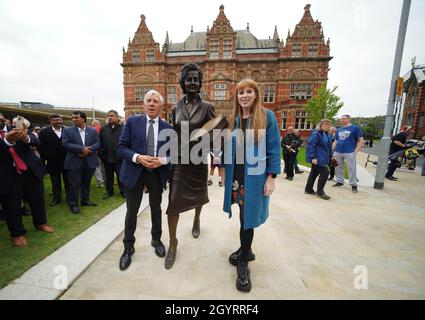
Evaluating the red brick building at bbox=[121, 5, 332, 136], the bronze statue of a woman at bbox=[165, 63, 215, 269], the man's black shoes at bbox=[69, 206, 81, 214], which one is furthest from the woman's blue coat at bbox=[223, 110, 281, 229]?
the red brick building at bbox=[121, 5, 332, 136]

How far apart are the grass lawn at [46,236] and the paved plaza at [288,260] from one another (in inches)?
29.0

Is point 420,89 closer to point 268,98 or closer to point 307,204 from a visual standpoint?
point 268,98

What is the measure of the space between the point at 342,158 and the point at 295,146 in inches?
63.7

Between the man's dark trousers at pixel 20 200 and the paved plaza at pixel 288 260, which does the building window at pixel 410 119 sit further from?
the man's dark trousers at pixel 20 200

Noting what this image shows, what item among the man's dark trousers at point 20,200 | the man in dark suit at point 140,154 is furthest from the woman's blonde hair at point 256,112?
the man's dark trousers at point 20,200

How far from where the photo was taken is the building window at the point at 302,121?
2554 cm

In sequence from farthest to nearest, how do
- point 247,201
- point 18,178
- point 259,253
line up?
point 18,178 < point 259,253 < point 247,201

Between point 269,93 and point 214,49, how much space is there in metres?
10.3

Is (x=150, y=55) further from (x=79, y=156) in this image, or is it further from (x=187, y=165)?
(x=187, y=165)

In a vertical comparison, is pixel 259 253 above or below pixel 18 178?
below

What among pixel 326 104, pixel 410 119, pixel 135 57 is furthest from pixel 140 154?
pixel 410 119

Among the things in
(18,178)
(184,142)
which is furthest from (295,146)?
(18,178)

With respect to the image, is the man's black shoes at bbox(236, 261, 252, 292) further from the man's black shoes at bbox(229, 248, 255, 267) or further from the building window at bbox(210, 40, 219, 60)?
the building window at bbox(210, 40, 219, 60)
